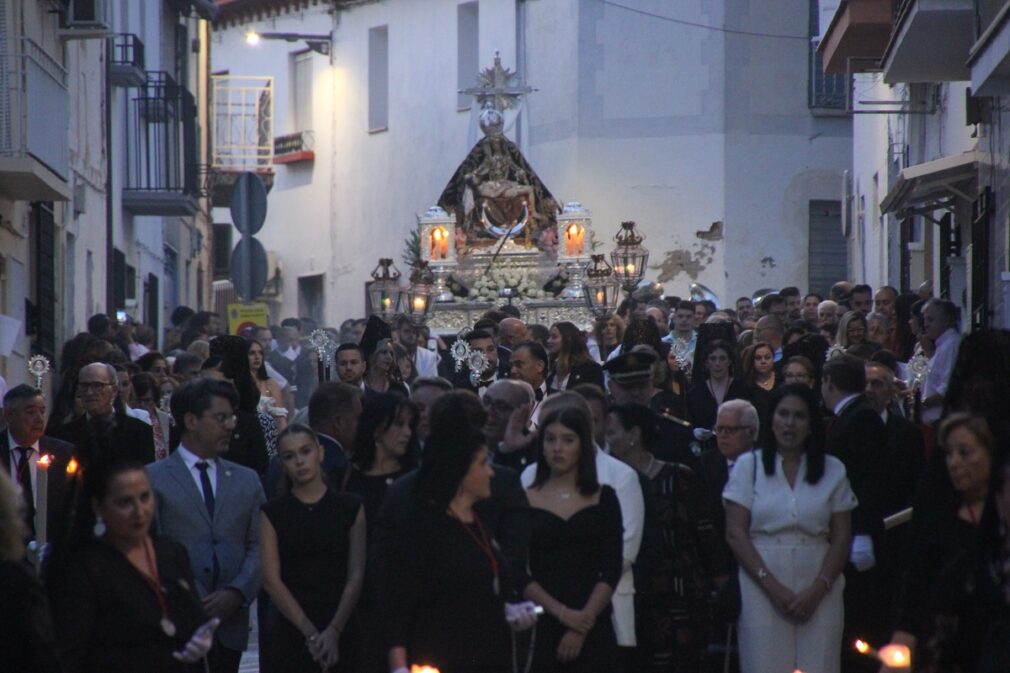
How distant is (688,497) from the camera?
9.82m

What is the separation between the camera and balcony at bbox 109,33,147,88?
86.0 feet

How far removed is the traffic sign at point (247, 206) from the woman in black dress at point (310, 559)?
8.77 m

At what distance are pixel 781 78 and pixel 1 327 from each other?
2210 centimetres

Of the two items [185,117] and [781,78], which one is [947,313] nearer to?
[185,117]

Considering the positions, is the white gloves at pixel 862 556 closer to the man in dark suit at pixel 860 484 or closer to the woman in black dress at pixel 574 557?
the man in dark suit at pixel 860 484

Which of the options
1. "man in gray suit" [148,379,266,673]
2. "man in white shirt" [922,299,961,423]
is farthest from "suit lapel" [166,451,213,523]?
"man in white shirt" [922,299,961,423]

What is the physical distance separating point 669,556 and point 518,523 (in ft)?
5.16

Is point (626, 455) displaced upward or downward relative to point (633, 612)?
upward

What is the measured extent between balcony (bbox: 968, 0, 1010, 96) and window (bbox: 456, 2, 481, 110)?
80.1 ft

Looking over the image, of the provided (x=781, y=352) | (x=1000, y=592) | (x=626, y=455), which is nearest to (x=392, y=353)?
(x=781, y=352)

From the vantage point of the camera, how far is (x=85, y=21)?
21016 millimetres

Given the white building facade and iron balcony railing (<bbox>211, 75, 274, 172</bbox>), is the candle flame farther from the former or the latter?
iron balcony railing (<bbox>211, 75, 274, 172</bbox>)

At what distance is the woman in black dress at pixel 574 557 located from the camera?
28.3 ft

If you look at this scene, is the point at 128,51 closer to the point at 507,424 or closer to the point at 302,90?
the point at 302,90
